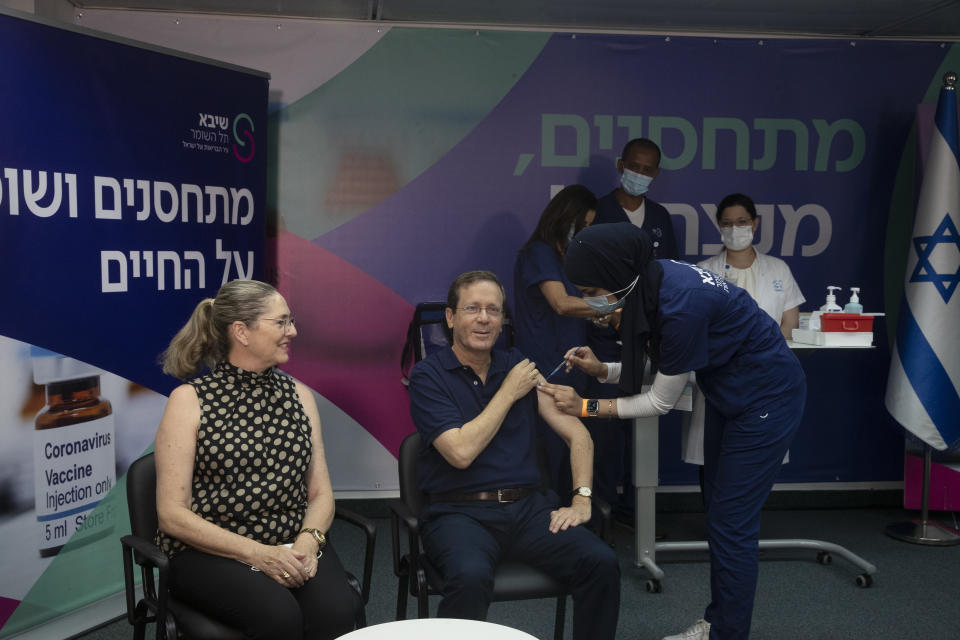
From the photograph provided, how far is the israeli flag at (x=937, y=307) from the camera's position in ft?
12.8

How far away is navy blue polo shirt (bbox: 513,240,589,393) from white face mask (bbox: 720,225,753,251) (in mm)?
752

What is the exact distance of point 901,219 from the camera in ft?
14.5

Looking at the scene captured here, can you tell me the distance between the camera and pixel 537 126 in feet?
14.0

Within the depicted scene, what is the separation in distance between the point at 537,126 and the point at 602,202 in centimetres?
58

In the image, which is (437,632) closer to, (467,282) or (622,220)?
(467,282)

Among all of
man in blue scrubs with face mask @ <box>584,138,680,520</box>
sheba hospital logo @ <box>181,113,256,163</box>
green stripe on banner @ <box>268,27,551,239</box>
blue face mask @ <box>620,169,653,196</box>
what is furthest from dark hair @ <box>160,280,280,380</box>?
blue face mask @ <box>620,169,653,196</box>

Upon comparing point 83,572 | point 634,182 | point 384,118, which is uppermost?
point 384,118

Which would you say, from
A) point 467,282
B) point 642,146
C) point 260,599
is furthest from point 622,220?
point 260,599

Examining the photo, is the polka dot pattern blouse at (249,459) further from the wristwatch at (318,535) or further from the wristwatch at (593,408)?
the wristwatch at (593,408)

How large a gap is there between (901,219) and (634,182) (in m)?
1.58

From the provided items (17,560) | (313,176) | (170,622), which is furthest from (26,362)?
(313,176)

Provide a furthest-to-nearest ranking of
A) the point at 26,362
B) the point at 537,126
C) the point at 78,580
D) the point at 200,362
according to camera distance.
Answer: the point at 537,126 → the point at 78,580 → the point at 26,362 → the point at 200,362

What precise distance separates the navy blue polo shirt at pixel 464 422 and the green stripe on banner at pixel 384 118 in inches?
75.3

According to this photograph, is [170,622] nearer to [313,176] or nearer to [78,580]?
[78,580]
